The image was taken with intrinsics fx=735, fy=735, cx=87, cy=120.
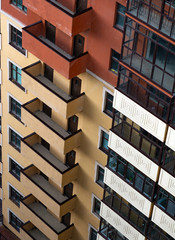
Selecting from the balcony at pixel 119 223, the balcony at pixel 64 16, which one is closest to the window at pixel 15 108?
the balcony at pixel 119 223

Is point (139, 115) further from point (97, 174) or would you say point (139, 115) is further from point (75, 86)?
point (97, 174)

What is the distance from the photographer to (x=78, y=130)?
5031 cm

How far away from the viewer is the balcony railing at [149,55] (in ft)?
133

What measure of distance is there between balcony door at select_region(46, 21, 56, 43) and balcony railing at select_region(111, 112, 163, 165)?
7511 mm

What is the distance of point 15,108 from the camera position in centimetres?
5647

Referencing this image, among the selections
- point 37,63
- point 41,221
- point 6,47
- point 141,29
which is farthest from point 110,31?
point 41,221

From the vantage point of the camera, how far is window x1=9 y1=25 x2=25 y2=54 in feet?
171

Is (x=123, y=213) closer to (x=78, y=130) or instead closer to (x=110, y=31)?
(x=78, y=130)

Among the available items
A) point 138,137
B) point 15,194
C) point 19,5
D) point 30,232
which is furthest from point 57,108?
point 15,194

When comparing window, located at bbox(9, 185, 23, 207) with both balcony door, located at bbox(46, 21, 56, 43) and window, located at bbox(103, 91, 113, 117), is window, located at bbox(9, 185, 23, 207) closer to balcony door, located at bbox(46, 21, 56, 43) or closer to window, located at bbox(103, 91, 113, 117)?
window, located at bbox(103, 91, 113, 117)

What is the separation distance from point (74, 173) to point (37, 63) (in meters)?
8.37

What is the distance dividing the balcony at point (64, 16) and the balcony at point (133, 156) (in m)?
6.80

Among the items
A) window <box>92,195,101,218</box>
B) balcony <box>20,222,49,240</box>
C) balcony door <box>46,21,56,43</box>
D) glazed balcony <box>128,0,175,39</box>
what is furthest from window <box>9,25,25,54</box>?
balcony <box>20,222,49,240</box>

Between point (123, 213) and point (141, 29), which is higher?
point (141, 29)
